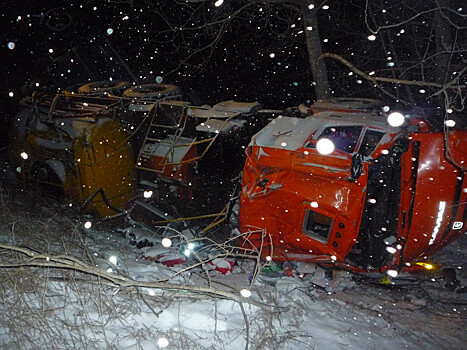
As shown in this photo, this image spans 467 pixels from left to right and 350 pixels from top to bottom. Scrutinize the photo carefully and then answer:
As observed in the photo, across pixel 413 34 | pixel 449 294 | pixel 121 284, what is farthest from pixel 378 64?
pixel 121 284

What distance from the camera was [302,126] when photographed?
5.62m

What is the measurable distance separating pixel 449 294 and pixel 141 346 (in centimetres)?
432

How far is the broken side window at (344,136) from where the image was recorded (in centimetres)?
549

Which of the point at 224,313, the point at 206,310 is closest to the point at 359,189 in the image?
the point at 224,313

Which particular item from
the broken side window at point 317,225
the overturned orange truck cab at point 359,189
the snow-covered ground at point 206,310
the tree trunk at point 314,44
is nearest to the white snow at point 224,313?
the snow-covered ground at point 206,310

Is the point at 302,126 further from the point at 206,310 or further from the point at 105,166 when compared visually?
the point at 105,166

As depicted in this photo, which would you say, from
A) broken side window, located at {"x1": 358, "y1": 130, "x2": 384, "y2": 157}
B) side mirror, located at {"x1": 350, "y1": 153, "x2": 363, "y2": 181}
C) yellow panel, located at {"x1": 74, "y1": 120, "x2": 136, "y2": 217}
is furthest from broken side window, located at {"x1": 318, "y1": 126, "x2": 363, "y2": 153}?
yellow panel, located at {"x1": 74, "y1": 120, "x2": 136, "y2": 217}

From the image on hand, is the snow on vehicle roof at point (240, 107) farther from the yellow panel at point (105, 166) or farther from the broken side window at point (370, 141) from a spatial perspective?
the broken side window at point (370, 141)

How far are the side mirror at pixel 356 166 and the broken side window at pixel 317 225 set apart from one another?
0.80m

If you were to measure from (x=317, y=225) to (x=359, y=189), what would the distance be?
2.80 feet

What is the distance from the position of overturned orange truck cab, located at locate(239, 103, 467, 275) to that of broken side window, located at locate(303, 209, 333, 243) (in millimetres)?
14

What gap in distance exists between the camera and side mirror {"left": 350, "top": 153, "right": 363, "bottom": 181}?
190 inches

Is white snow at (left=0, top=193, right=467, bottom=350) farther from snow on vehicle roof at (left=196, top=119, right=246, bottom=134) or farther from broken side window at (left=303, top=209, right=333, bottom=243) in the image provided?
snow on vehicle roof at (left=196, top=119, right=246, bottom=134)

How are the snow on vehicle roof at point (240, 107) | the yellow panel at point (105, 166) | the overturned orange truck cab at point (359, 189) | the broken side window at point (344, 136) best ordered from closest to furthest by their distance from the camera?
the overturned orange truck cab at point (359, 189) → the broken side window at point (344, 136) → the snow on vehicle roof at point (240, 107) → the yellow panel at point (105, 166)
